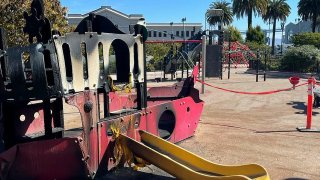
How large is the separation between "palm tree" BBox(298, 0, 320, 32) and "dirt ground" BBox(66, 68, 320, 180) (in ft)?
128

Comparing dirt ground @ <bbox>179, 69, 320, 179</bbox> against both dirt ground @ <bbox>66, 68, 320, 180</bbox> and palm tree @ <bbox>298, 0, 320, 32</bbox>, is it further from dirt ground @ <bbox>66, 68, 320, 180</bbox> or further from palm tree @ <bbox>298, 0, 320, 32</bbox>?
palm tree @ <bbox>298, 0, 320, 32</bbox>

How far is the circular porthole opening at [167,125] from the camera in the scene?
6906mm

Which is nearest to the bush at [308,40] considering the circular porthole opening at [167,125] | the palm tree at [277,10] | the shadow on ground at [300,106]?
the shadow on ground at [300,106]

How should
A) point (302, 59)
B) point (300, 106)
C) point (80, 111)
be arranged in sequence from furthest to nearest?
point (302, 59) → point (300, 106) → point (80, 111)

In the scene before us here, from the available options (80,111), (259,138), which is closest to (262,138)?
(259,138)

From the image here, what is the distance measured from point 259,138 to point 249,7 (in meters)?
49.7

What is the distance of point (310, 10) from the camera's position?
47719mm

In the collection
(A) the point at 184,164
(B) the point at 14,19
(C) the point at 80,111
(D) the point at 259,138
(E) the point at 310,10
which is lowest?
(D) the point at 259,138

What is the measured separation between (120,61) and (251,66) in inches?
956

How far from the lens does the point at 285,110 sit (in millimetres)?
10648

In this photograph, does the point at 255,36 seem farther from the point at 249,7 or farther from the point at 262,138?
the point at 262,138

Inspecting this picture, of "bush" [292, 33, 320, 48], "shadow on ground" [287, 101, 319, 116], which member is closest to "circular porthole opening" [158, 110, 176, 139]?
"shadow on ground" [287, 101, 319, 116]

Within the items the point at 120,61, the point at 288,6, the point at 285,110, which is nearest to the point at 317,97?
the point at 285,110

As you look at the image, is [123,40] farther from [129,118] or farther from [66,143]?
[66,143]
